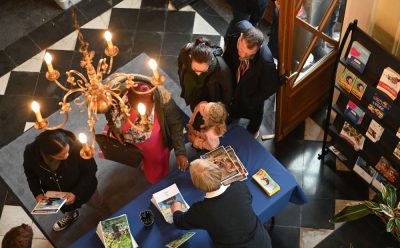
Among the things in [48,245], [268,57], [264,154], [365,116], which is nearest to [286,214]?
[264,154]

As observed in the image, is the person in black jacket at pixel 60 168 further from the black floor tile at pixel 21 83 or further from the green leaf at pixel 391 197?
the green leaf at pixel 391 197

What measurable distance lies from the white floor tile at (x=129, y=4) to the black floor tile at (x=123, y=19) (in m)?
0.05

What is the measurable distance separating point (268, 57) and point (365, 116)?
38.8 inches

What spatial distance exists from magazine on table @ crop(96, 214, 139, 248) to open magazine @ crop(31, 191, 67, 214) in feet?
1.29

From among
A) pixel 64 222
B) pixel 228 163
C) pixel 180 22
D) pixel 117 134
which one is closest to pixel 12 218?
pixel 64 222

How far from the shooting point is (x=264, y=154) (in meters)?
4.97

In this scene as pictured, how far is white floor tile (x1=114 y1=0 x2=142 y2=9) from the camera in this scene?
7290mm

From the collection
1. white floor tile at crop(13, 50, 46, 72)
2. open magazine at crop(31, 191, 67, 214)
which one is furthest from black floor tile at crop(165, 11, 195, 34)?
open magazine at crop(31, 191, 67, 214)

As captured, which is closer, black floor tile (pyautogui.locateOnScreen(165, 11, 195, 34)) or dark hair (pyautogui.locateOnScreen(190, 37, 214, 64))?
dark hair (pyautogui.locateOnScreen(190, 37, 214, 64))

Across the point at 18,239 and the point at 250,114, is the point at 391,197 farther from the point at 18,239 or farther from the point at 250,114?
the point at 18,239

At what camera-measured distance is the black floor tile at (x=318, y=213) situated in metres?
5.57

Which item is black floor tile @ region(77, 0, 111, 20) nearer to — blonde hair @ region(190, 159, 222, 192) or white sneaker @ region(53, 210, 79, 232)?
white sneaker @ region(53, 210, 79, 232)

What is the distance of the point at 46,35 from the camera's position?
282 inches

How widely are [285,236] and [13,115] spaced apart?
3.31 meters
